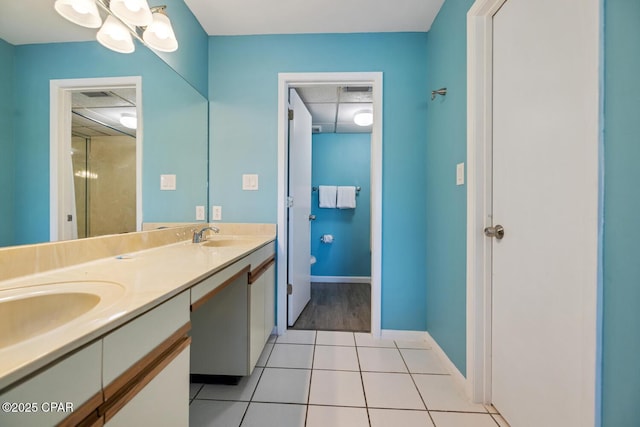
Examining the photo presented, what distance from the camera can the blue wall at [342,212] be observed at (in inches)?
140

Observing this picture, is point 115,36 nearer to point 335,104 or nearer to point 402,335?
point 335,104

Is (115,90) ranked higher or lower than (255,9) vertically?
lower

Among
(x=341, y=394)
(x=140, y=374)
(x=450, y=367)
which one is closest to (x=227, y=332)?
(x=341, y=394)

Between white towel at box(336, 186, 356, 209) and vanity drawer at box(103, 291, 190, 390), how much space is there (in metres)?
2.80

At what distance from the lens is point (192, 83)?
1.80 metres

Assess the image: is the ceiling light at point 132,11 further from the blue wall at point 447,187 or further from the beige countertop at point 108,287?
the blue wall at point 447,187

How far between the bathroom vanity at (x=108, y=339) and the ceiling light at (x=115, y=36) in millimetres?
863

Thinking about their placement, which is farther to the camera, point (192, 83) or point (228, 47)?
point (228, 47)

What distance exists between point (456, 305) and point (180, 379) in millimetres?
1398

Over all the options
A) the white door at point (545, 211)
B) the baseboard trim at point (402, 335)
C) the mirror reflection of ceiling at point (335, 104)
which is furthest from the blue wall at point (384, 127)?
the white door at point (545, 211)

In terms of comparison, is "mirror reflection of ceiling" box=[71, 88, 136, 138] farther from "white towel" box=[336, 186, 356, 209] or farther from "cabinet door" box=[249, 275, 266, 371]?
"white towel" box=[336, 186, 356, 209]

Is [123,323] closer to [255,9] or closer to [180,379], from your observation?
[180,379]

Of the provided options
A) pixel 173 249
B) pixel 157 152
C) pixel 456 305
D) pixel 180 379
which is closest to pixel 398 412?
pixel 456 305

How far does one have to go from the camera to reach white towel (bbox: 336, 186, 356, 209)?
3447 mm
